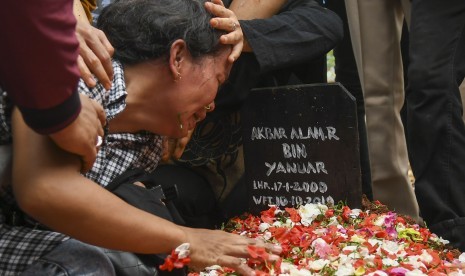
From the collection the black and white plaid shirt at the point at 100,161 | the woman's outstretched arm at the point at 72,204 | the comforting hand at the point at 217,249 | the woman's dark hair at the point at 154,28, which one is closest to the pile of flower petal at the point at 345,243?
the comforting hand at the point at 217,249

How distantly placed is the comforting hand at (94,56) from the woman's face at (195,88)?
0.32m

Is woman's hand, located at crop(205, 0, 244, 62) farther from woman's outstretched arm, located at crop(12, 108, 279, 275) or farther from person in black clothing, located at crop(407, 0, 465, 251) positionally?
woman's outstretched arm, located at crop(12, 108, 279, 275)

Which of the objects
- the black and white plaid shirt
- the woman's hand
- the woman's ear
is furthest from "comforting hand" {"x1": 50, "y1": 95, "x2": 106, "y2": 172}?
the woman's hand

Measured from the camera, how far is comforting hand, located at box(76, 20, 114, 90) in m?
2.60

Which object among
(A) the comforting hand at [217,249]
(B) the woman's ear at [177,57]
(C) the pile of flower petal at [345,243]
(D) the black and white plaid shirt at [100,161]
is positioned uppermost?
(B) the woman's ear at [177,57]

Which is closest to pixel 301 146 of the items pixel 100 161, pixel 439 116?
pixel 439 116

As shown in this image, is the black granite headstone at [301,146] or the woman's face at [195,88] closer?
the woman's face at [195,88]

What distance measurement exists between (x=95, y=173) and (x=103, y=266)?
0.48 metres

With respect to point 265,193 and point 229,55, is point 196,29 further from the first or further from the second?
point 265,193

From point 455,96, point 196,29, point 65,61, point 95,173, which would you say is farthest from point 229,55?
point 65,61

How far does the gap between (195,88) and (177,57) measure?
0.14 m

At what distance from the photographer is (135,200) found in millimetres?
2729

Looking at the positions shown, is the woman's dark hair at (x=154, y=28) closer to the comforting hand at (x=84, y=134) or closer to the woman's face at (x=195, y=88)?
the woman's face at (x=195, y=88)

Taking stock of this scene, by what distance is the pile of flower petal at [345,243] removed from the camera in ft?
9.33
